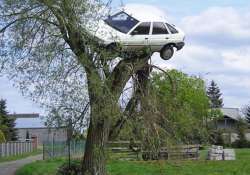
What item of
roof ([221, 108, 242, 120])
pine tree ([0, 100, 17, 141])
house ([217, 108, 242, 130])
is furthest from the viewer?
roof ([221, 108, 242, 120])

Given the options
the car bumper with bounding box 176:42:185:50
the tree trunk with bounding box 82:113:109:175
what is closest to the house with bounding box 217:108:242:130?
→ the car bumper with bounding box 176:42:185:50

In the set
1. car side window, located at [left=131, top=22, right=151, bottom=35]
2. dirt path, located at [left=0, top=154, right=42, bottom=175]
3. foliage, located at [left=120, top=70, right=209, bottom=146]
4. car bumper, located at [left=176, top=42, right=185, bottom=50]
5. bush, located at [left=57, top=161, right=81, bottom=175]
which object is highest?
car side window, located at [left=131, top=22, right=151, bottom=35]

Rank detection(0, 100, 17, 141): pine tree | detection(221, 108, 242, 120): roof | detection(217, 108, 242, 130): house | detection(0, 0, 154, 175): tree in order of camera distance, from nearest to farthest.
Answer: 1. detection(0, 0, 154, 175): tree
2. detection(0, 100, 17, 141): pine tree
3. detection(217, 108, 242, 130): house
4. detection(221, 108, 242, 120): roof

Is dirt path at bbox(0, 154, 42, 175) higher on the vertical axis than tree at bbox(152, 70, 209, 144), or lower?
lower

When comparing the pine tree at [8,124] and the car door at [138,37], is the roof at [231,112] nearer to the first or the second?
the pine tree at [8,124]

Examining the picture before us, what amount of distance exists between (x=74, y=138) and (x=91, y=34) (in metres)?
3.79

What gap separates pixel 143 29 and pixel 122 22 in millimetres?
1017

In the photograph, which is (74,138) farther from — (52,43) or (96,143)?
(52,43)

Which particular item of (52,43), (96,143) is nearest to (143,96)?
(96,143)

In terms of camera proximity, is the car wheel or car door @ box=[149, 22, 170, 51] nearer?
car door @ box=[149, 22, 170, 51]

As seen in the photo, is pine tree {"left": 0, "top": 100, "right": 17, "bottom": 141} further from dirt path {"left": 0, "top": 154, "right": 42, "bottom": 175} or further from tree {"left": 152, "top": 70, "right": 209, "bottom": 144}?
tree {"left": 152, "top": 70, "right": 209, "bottom": 144}

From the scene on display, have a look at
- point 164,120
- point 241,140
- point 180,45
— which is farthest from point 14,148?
point 164,120

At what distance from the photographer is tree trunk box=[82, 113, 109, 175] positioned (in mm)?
21469

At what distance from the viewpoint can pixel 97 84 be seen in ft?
62.0
